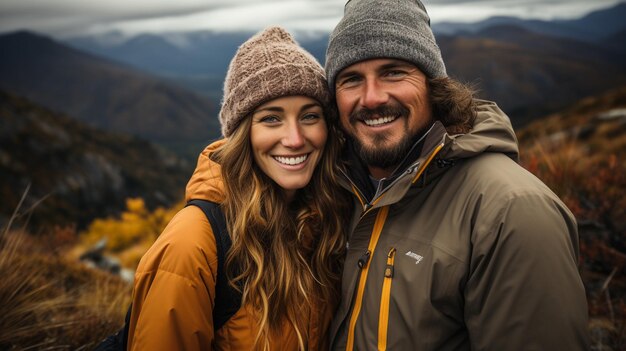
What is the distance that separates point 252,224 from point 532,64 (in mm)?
200475

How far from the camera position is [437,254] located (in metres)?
1.77

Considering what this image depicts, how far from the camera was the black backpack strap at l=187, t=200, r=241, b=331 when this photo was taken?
82.1 inches

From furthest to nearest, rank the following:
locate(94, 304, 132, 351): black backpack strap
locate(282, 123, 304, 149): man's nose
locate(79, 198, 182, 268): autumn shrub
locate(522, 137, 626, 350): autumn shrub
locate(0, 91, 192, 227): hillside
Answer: locate(0, 91, 192, 227): hillside, locate(79, 198, 182, 268): autumn shrub, locate(522, 137, 626, 350): autumn shrub, locate(282, 123, 304, 149): man's nose, locate(94, 304, 132, 351): black backpack strap

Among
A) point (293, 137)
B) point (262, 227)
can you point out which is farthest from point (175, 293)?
point (293, 137)

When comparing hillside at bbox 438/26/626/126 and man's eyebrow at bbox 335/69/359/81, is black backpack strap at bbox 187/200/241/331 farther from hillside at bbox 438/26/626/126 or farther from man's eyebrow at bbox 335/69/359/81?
hillside at bbox 438/26/626/126

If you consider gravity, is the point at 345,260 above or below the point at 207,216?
below

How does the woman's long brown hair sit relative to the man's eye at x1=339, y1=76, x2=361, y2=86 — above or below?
below

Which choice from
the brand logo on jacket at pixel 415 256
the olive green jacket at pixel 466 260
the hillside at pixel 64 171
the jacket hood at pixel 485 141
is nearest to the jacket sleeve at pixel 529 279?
the olive green jacket at pixel 466 260

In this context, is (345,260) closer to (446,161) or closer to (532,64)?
(446,161)

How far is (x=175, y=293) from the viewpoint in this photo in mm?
1845

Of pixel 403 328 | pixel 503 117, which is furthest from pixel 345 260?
pixel 503 117

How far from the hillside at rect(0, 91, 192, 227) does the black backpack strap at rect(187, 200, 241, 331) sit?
1791 inches

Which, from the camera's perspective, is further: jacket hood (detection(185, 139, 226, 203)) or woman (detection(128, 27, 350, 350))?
jacket hood (detection(185, 139, 226, 203))

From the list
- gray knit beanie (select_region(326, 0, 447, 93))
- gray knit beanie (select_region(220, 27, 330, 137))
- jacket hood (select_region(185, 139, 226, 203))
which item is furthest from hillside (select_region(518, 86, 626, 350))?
jacket hood (select_region(185, 139, 226, 203))
